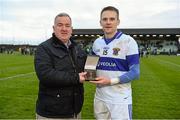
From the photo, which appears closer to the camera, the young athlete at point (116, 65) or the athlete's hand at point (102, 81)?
the athlete's hand at point (102, 81)

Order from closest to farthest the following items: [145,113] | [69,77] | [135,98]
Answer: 1. [69,77]
2. [145,113]
3. [135,98]

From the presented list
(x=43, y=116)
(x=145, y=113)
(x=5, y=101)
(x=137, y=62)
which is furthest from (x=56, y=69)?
(x=5, y=101)

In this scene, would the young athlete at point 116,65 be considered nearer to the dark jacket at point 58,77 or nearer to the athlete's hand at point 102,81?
the athlete's hand at point 102,81

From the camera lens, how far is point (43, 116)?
5148 mm

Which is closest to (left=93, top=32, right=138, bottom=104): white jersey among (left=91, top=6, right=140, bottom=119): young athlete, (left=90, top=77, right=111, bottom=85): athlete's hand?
(left=91, top=6, right=140, bottom=119): young athlete

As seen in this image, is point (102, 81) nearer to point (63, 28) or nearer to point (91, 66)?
point (91, 66)

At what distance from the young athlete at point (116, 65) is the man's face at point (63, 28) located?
44 cm

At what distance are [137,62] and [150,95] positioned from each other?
969 cm

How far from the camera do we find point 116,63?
506 cm

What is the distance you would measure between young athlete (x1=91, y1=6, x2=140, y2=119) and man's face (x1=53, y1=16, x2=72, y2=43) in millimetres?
436

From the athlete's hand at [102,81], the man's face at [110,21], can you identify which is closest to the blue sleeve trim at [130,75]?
the athlete's hand at [102,81]

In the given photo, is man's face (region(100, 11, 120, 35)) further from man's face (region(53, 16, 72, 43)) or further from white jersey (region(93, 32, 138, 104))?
man's face (region(53, 16, 72, 43))

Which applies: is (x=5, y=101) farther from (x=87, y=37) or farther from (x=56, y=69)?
(x=87, y=37)

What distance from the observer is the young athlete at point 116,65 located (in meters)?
5.04
